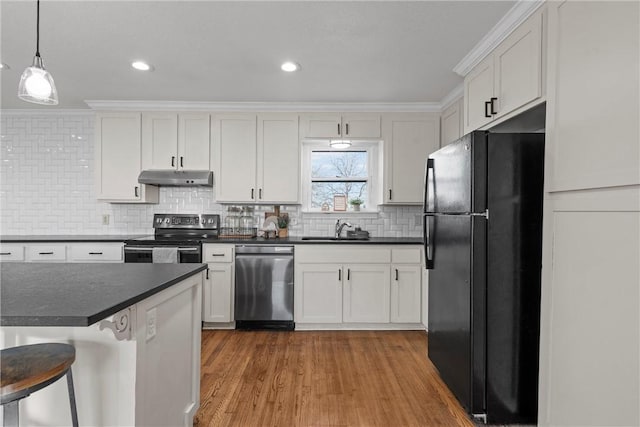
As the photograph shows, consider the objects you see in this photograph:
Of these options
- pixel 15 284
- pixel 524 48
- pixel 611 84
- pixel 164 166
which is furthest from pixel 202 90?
pixel 611 84

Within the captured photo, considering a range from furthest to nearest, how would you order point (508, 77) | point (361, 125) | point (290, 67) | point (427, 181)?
point (361, 125) → point (290, 67) → point (427, 181) → point (508, 77)

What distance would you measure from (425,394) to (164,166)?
10.8ft

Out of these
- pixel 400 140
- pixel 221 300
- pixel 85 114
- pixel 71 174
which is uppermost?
pixel 85 114

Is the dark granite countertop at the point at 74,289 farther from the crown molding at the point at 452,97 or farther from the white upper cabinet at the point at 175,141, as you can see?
the crown molding at the point at 452,97

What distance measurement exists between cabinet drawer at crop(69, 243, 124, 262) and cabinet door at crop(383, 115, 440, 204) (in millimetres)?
2892

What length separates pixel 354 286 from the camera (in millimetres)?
3420

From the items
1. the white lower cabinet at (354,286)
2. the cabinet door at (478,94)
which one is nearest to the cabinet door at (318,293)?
the white lower cabinet at (354,286)

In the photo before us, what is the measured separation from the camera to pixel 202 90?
326 centimetres

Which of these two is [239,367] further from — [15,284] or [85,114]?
[85,114]

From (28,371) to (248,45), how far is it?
2.18 meters

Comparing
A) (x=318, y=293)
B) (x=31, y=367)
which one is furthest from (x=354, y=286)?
(x=31, y=367)

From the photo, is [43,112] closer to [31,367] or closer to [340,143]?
[340,143]

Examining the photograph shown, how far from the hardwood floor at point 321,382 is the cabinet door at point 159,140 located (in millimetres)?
1902

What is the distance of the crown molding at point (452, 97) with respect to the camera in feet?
10.3
